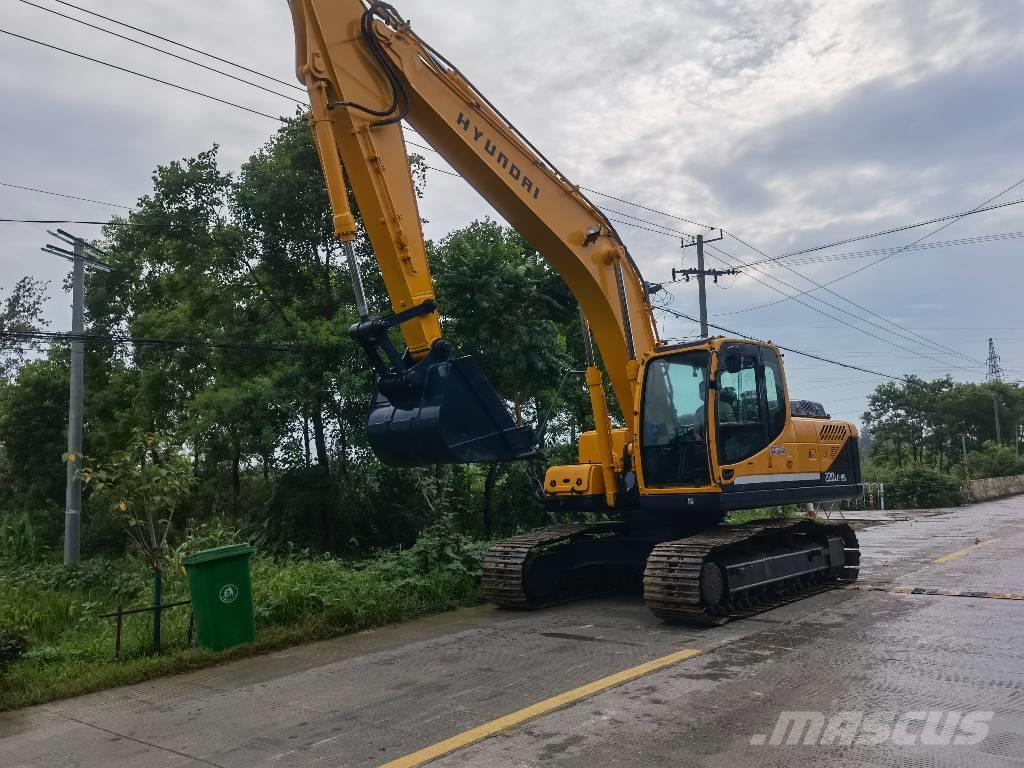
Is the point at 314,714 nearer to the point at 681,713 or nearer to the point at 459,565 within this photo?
the point at 681,713

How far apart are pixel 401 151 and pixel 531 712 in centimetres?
517

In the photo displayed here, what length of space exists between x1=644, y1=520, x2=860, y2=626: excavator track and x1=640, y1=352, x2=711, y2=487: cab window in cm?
75

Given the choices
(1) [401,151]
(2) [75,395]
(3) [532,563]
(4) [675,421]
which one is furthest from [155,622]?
(2) [75,395]

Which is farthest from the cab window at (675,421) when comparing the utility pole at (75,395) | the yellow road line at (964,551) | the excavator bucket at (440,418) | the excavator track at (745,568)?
the utility pole at (75,395)

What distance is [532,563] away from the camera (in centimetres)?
956

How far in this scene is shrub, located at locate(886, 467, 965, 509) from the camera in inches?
1192

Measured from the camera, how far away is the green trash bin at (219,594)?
24.6ft

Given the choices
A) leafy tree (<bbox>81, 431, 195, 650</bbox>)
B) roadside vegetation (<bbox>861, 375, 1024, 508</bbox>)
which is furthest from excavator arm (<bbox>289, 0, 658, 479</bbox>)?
roadside vegetation (<bbox>861, 375, 1024, 508</bbox>)

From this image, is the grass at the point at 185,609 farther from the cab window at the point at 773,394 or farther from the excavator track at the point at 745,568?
the cab window at the point at 773,394

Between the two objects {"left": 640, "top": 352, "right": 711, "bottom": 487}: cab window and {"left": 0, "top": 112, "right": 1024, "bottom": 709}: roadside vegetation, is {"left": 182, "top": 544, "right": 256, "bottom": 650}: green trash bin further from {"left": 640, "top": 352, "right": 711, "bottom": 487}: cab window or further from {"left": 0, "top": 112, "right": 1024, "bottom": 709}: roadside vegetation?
{"left": 640, "top": 352, "right": 711, "bottom": 487}: cab window

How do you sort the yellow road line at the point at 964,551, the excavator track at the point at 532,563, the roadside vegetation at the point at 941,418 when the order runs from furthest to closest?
1. the roadside vegetation at the point at 941,418
2. the yellow road line at the point at 964,551
3. the excavator track at the point at 532,563

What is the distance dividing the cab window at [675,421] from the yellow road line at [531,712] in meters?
2.38

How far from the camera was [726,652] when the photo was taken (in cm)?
691

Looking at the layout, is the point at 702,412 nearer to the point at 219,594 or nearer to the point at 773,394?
the point at 773,394
